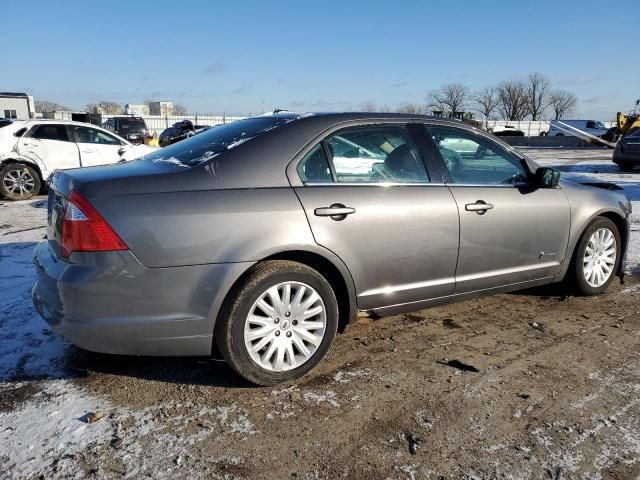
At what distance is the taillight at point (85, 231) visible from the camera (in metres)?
2.57

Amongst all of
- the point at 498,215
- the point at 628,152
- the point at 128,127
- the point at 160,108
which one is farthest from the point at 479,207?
the point at 160,108

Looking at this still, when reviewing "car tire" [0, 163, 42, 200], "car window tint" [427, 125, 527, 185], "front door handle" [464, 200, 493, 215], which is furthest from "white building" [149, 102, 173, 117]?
"front door handle" [464, 200, 493, 215]

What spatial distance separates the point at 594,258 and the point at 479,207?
5.16 ft

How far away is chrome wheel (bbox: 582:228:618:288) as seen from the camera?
441cm

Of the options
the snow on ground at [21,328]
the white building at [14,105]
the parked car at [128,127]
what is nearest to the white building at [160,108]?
the white building at [14,105]

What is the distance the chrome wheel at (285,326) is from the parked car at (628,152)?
1578 cm

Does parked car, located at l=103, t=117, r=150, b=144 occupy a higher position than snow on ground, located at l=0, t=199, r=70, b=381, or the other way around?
parked car, located at l=103, t=117, r=150, b=144

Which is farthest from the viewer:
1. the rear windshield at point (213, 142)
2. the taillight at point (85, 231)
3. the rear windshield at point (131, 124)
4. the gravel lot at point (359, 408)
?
the rear windshield at point (131, 124)

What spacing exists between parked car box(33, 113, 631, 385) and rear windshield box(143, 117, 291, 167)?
18mm

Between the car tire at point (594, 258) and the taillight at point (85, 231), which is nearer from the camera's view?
the taillight at point (85, 231)

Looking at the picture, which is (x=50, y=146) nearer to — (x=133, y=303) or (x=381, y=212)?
(x=133, y=303)

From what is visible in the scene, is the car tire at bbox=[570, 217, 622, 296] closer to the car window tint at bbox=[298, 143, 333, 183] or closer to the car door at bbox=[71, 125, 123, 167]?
the car window tint at bbox=[298, 143, 333, 183]

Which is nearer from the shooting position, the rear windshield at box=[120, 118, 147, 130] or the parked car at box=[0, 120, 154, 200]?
the parked car at box=[0, 120, 154, 200]

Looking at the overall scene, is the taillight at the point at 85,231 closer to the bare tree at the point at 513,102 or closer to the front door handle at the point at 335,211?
the front door handle at the point at 335,211
